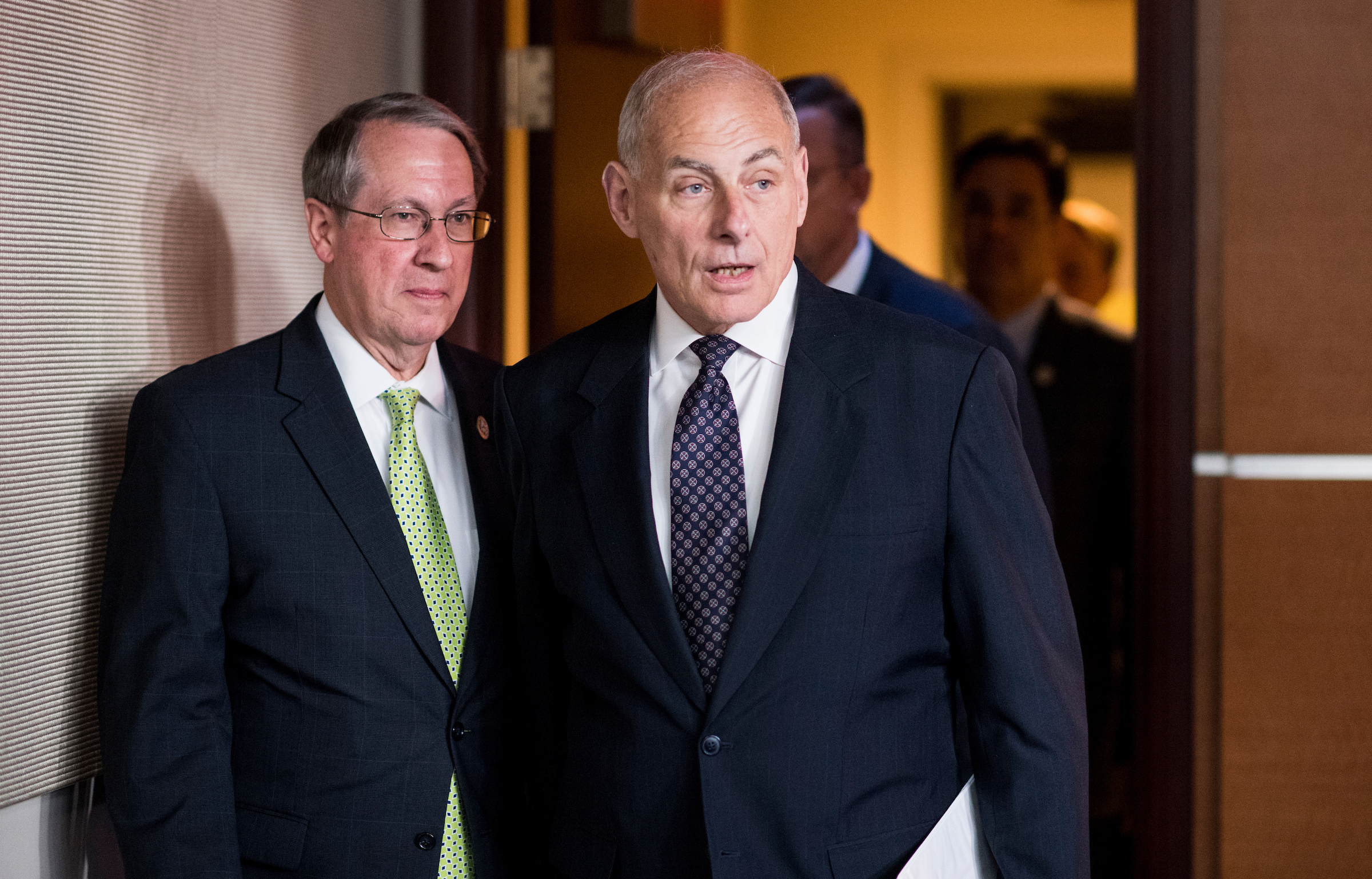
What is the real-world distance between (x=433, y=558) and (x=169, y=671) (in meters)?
0.37

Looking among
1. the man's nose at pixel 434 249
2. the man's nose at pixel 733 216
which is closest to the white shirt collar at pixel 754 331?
the man's nose at pixel 733 216

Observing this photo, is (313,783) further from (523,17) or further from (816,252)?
(523,17)

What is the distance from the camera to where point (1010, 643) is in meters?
1.48

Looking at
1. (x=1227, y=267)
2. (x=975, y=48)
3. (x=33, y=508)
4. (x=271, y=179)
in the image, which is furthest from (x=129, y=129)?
(x=975, y=48)

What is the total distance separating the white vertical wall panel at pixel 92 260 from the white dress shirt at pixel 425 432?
30 centimetres

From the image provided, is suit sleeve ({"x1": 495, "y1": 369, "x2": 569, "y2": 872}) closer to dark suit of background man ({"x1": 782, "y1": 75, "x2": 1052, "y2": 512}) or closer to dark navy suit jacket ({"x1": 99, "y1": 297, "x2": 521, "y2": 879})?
dark navy suit jacket ({"x1": 99, "y1": 297, "x2": 521, "y2": 879})

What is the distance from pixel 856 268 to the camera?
2.68 meters

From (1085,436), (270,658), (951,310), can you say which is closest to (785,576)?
(270,658)

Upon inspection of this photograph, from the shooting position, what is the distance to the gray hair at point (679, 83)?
5.08 feet

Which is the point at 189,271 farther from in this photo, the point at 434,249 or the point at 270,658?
the point at 270,658

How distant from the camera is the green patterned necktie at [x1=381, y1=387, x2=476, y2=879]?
5.80 feet

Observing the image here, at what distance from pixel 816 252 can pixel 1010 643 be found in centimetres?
135

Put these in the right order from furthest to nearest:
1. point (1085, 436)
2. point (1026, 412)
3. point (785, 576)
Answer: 1. point (1085, 436)
2. point (1026, 412)
3. point (785, 576)

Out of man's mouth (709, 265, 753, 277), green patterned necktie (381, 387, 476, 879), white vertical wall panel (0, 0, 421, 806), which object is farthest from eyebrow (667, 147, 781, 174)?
white vertical wall panel (0, 0, 421, 806)
